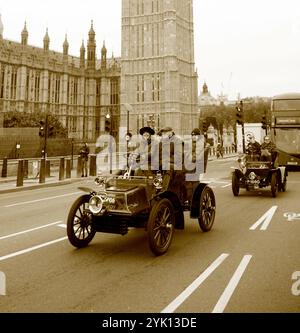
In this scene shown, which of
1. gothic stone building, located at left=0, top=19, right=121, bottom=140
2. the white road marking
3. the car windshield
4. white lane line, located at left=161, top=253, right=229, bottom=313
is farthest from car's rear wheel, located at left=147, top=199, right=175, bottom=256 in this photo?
gothic stone building, located at left=0, top=19, right=121, bottom=140

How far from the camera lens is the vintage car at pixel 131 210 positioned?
540cm

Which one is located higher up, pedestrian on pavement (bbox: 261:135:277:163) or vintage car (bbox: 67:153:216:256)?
pedestrian on pavement (bbox: 261:135:277:163)

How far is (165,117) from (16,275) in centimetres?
6629

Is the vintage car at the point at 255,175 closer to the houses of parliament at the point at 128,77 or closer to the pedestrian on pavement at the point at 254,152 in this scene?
the pedestrian on pavement at the point at 254,152

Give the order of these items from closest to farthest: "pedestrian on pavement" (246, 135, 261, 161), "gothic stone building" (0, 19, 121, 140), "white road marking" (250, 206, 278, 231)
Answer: "white road marking" (250, 206, 278, 231) → "pedestrian on pavement" (246, 135, 261, 161) → "gothic stone building" (0, 19, 121, 140)

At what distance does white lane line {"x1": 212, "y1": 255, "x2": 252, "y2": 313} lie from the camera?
3.70m

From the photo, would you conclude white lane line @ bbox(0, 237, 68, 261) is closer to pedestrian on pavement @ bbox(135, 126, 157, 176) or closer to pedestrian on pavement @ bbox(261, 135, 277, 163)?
pedestrian on pavement @ bbox(135, 126, 157, 176)

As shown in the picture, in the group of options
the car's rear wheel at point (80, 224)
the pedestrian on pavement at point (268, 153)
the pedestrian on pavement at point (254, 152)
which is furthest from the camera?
the pedestrian on pavement at point (254, 152)

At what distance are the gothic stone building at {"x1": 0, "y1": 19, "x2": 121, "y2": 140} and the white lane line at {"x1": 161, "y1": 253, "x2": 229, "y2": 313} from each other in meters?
60.1

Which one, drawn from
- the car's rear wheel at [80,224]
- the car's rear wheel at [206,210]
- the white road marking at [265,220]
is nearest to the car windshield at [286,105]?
the white road marking at [265,220]

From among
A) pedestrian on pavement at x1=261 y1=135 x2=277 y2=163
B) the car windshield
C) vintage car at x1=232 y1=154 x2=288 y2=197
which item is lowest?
vintage car at x1=232 y1=154 x2=288 y2=197

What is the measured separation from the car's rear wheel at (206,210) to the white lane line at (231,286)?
5.15 feet

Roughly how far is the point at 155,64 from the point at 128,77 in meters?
6.01
